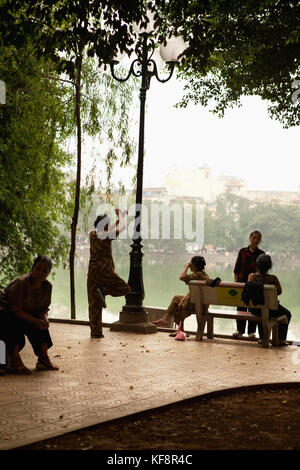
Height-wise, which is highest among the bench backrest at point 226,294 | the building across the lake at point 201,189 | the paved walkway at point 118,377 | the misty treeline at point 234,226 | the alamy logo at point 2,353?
the building across the lake at point 201,189

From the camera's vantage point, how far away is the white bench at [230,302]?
35.0ft

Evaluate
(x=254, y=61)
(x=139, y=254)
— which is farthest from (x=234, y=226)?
(x=139, y=254)

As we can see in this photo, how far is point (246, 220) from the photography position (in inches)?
3342

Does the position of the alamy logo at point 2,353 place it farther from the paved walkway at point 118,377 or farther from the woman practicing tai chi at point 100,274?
the woman practicing tai chi at point 100,274

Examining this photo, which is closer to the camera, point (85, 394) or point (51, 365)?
point (85, 394)

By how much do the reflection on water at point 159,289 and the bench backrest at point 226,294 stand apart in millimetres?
12812

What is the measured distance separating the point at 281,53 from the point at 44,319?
10.8 meters

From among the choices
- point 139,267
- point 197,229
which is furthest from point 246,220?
point 139,267

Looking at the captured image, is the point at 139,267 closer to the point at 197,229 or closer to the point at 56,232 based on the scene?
the point at 56,232

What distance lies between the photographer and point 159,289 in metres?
52.3

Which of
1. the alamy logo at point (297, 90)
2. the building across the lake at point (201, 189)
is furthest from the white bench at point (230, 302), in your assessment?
the building across the lake at point (201, 189)

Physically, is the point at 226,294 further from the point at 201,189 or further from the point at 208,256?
the point at 201,189

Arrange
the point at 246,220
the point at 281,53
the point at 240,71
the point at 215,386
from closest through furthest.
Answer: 1. the point at 215,386
2. the point at 281,53
3. the point at 240,71
4. the point at 246,220

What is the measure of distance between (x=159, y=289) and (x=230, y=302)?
41.3m
